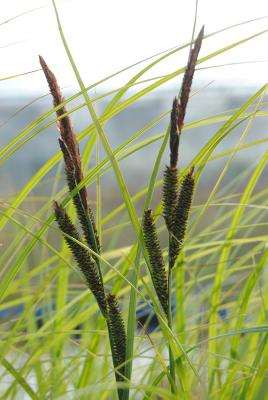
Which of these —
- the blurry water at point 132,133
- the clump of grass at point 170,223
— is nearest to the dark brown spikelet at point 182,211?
the clump of grass at point 170,223

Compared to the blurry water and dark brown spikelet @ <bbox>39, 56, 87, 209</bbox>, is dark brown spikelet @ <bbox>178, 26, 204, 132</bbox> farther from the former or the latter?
the blurry water

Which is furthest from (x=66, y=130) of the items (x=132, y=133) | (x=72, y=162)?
(x=132, y=133)

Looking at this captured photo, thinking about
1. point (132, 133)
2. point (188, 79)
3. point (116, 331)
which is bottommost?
point (116, 331)

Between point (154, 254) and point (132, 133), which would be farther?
point (132, 133)

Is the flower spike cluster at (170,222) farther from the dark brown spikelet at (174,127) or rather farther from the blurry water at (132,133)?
the blurry water at (132,133)

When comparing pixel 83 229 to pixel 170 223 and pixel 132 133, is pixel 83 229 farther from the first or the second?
pixel 132 133

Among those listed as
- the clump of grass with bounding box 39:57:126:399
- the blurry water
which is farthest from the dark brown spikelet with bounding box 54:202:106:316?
the blurry water

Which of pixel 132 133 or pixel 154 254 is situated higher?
pixel 132 133
